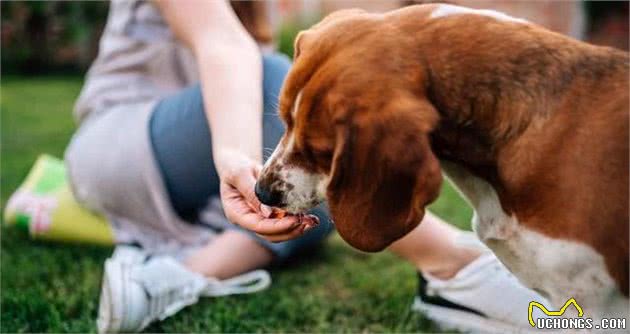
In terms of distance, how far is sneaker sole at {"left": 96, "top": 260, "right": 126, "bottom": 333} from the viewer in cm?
243

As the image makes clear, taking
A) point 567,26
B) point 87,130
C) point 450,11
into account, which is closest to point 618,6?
point 567,26

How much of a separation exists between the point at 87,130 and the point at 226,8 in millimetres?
874

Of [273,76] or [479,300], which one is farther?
[273,76]

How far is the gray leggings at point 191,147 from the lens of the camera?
9.22 ft

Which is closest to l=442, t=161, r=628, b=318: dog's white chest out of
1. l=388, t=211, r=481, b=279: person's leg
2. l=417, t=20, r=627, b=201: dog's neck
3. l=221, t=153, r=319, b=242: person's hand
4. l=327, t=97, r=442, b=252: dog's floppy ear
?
l=417, t=20, r=627, b=201: dog's neck

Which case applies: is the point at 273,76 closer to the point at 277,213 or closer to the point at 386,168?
the point at 277,213

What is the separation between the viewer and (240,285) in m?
2.88

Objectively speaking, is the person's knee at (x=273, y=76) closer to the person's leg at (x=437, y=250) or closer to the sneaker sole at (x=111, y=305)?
the person's leg at (x=437, y=250)

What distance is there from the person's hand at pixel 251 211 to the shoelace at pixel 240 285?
674 mm

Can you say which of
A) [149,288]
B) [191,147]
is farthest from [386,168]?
[191,147]

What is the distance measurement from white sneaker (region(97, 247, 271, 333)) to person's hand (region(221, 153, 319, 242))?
0.54 meters

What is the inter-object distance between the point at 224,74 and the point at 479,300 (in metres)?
1.02

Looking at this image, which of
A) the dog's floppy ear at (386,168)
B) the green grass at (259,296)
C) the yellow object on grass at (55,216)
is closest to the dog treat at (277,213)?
the dog's floppy ear at (386,168)

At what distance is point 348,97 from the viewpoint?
1.66 meters
